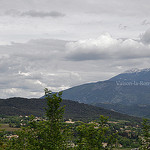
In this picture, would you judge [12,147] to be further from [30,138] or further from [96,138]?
[96,138]

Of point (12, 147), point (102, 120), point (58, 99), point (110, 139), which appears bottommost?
point (12, 147)

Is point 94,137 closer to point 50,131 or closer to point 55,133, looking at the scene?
point 55,133

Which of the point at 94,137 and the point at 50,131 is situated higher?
the point at 50,131

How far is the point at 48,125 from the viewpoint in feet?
170

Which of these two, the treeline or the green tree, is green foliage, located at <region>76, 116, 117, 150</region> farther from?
the green tree

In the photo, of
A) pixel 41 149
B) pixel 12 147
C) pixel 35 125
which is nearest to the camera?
pixel 41 149

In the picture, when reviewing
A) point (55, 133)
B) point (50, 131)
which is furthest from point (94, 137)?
point (50, 131)

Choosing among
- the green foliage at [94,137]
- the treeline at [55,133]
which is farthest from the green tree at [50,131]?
the green foliage at [94,137]

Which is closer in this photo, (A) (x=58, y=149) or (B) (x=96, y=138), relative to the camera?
(A) (x=58, y=149)

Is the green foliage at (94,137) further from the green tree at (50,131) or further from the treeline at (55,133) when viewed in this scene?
the green tree at (50,131)

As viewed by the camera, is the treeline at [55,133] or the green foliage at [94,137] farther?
the green foliage at [94,137]

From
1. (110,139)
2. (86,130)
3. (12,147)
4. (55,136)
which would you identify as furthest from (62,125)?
(12,147)

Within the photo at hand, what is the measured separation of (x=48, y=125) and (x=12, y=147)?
25.0m

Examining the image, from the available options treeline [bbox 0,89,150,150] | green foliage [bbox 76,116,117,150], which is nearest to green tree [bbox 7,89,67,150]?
treeline [bbox 0,89,150,150]
